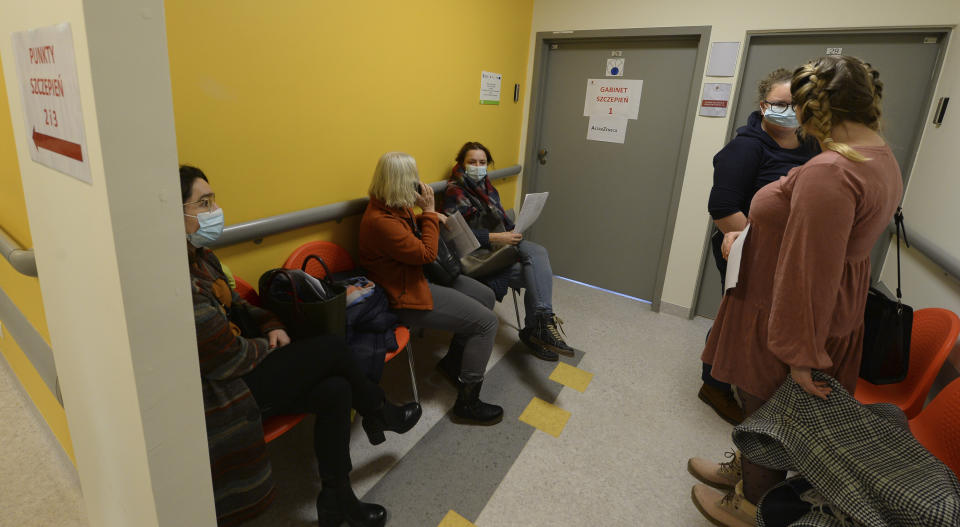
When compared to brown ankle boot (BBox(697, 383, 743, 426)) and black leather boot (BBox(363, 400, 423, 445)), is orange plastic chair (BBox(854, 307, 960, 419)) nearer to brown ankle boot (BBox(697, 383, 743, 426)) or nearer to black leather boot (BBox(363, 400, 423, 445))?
brown ankle boot (BBox(697, 383, 743, 426))

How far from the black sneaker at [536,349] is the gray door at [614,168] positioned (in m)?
1.23

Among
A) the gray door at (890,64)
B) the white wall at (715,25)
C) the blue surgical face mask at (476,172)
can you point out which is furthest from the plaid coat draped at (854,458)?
the gray door at (890,64)

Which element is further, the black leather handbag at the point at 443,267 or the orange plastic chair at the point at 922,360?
the black leather handbag at the point at 443,267

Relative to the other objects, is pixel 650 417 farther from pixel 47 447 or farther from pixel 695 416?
pixel 47 447

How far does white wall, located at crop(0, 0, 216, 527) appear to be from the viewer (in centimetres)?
66

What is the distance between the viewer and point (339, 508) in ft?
5.11

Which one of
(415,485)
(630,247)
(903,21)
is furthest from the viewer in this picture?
(630,247)

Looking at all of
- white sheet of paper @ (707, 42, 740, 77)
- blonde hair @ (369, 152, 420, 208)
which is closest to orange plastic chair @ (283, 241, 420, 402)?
blonde hair @ (369, 152, 420, 208)

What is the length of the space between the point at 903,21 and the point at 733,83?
83 centimetres

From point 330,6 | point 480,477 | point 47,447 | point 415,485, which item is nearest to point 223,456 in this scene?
point 415,485

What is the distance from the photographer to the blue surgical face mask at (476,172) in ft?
9.14

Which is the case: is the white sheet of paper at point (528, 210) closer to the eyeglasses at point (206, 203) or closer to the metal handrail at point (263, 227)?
the metal handrail at point (263, 227)

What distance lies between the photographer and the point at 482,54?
119 inches

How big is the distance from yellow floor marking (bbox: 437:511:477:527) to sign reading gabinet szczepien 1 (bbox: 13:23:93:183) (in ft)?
4.87
